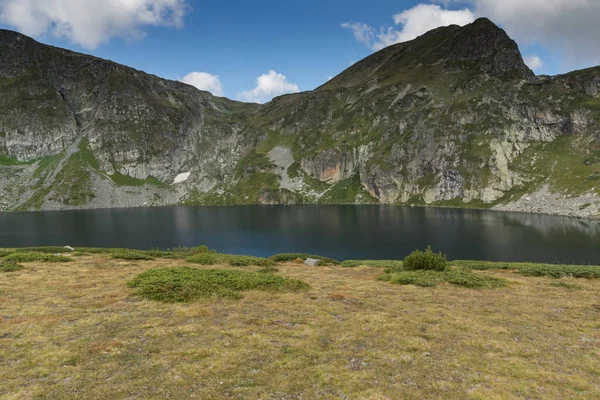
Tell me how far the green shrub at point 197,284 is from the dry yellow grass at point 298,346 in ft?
3.68

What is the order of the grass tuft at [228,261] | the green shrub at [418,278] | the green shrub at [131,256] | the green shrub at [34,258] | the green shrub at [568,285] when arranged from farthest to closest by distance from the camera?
the green shrub at [131,256] → the grass tuft at [228,261] → the green shrub at [34,258] → the green shrub at [418,278] → the green shrub at [568,285]

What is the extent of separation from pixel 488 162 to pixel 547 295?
186 meters

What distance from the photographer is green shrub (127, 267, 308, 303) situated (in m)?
22.8

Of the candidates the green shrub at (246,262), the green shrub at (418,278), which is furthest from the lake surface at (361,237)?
the green shrub at (418,278)

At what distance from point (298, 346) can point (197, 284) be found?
11.7m

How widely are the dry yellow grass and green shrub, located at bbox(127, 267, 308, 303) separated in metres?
1.12

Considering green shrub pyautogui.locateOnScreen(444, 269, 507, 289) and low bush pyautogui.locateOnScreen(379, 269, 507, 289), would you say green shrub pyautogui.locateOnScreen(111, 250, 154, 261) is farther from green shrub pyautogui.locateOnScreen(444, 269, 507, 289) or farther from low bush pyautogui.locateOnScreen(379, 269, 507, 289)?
A: green shrub pyautogui.locateOnScreen(444, 269, 507, 289)

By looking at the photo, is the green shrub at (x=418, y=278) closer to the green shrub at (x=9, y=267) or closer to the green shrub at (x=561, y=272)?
the green shrub at (x=561, y=272)

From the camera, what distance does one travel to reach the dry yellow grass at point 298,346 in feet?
37.8

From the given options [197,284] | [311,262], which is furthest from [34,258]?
[311,262]

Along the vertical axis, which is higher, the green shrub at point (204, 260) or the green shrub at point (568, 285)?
the green shrub at point (204, 260)

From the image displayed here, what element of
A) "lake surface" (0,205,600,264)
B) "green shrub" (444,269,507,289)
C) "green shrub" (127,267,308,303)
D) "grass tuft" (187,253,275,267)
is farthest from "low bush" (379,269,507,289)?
"lake surface" (0,205,600,264)

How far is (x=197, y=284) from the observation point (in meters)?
24.2

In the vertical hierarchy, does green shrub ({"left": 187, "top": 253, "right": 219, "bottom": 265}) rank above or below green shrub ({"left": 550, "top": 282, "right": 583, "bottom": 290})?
above
